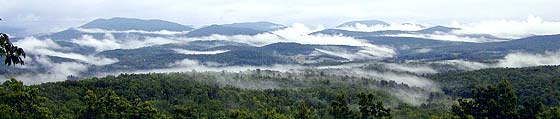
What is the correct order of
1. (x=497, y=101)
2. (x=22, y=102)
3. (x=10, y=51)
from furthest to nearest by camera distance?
(x=22, y=102), (x=497, y=101), (x=10, y=51)

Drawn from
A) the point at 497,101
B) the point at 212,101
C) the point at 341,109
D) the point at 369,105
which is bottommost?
the point at 212,101

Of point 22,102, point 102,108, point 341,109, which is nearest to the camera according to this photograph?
point 22,102

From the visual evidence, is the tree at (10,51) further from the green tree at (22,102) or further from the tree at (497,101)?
the tree at (497,101)

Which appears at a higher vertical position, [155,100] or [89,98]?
[89,98]

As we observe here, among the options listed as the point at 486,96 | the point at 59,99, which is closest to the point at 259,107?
the point at 59,99

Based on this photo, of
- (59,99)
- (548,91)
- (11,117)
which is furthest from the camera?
(548,91)

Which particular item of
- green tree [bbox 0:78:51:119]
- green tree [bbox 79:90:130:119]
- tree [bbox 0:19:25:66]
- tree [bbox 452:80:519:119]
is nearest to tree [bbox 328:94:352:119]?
tree [bbox 452:80:519:119]

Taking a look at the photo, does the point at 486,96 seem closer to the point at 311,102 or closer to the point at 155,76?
the point at 311,102

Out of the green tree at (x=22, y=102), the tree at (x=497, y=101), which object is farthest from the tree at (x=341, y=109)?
the green tree at (x=22, y=102)

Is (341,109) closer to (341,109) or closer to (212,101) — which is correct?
(341,109)

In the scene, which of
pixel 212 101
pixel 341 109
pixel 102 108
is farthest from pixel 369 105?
pixel 212 101

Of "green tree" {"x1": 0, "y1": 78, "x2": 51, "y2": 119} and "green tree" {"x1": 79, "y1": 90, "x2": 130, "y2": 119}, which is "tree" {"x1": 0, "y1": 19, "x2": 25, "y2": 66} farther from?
"green tree" {"x1": 79, "y1": 90, "x2": 130, "y2": 119}
